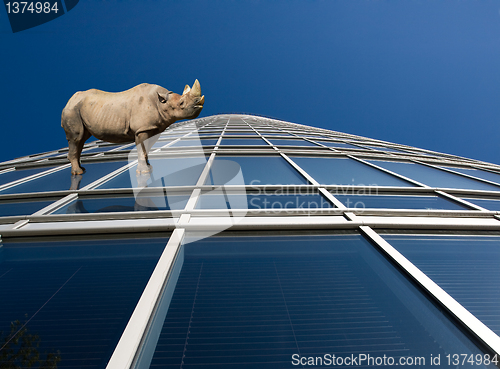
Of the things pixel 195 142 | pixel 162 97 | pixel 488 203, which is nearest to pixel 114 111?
pixel 162 97

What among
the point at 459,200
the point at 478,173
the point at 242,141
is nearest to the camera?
the point at 459,200

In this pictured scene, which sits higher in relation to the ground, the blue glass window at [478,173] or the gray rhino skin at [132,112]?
the gray rhino skin at [132,112]

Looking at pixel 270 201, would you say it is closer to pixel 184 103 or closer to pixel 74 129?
pixel 184 103

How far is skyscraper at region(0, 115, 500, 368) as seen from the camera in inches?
78.7

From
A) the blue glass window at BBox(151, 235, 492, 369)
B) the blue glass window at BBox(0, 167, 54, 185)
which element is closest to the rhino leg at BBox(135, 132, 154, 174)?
the blue glass window at BBox(151, 235, 492, 369)

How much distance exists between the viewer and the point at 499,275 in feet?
9.13

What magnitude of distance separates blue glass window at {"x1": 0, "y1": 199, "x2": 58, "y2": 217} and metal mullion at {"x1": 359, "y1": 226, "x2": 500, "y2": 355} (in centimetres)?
490

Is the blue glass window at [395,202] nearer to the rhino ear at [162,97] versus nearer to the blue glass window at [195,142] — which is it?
the rhino ear at [162,97]

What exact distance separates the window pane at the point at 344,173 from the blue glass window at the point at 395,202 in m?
0.78

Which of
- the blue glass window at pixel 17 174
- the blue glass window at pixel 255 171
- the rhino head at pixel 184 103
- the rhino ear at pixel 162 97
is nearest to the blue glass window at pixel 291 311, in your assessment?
the blue glass window at pixel 255 171

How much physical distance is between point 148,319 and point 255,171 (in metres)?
4.57

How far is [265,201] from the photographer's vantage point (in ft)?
14.2

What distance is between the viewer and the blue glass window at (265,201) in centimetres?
405

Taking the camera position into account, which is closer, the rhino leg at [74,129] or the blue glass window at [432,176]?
the rhino leg at [74,129]
